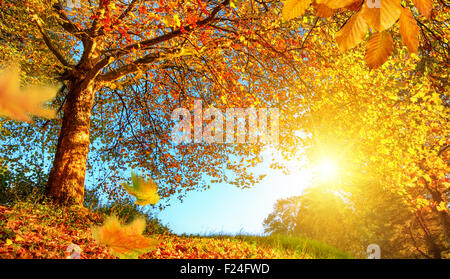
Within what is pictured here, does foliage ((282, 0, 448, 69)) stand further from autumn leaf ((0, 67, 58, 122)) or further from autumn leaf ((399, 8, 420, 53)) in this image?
autumn leaf ((0, 67, 58, 122))

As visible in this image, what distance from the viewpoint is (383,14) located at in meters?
1.12

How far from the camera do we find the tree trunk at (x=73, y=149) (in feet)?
26.0

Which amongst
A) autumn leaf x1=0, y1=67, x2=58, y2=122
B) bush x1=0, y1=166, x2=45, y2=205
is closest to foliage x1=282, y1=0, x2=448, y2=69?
autumn leaf x1=0, y1=67, x2=58, y2=122

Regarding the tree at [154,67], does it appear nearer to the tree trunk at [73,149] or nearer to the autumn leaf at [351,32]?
the tree trunk at [73,149]

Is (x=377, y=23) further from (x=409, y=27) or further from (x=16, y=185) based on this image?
(x=16, y=185)

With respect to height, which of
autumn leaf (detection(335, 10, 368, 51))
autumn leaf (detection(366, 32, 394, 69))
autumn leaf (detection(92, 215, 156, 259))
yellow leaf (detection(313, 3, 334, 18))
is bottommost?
autumn leaf (detection(92, 215, 156, 259))

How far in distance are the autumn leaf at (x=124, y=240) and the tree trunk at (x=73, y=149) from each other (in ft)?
8.69

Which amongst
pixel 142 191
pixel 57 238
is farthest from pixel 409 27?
pixel 57 238

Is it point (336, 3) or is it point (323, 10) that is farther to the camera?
point (323, 10)

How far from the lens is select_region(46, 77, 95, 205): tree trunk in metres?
7.93

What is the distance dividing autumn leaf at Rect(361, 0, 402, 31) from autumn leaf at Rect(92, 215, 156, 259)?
5.24 m

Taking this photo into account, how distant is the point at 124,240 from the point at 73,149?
4428 mm

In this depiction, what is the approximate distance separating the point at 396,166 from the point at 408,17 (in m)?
12.1
